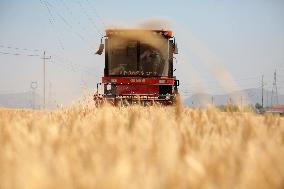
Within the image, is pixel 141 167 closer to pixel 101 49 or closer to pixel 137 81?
pixel 101 49

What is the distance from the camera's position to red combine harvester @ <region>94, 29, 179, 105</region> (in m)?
15.7

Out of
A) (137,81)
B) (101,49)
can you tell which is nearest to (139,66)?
(137,81)

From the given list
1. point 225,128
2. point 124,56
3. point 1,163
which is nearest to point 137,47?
point 124,56

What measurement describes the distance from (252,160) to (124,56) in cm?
1522

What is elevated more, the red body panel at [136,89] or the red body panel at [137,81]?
the red body panel at [137,81]

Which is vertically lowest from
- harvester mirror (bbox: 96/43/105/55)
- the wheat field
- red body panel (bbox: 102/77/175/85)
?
the wheat field

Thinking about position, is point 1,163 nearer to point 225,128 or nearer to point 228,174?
point 228,174

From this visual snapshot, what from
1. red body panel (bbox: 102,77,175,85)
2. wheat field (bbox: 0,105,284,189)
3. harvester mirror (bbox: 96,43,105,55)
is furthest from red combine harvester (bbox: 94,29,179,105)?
wheat field (bbox: 0,105,284,189)

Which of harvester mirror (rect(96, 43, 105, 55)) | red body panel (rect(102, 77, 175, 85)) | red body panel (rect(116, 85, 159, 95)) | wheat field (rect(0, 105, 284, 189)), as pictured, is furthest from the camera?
red body panel (rect(116, 85, 159, 95))

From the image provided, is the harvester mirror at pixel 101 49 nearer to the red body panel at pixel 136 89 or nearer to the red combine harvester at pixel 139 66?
the red combine harvester at pixel 139 66

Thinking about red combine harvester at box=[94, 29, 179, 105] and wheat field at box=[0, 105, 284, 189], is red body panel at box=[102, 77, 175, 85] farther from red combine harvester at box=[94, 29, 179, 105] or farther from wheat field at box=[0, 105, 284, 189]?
wheat field at box=[0, 105, 284, 189]

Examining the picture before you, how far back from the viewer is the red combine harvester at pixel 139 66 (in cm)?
1572

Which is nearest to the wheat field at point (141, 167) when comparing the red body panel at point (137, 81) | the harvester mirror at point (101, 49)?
the harvester mirror at point (101, 49)

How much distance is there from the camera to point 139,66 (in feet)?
52.7
